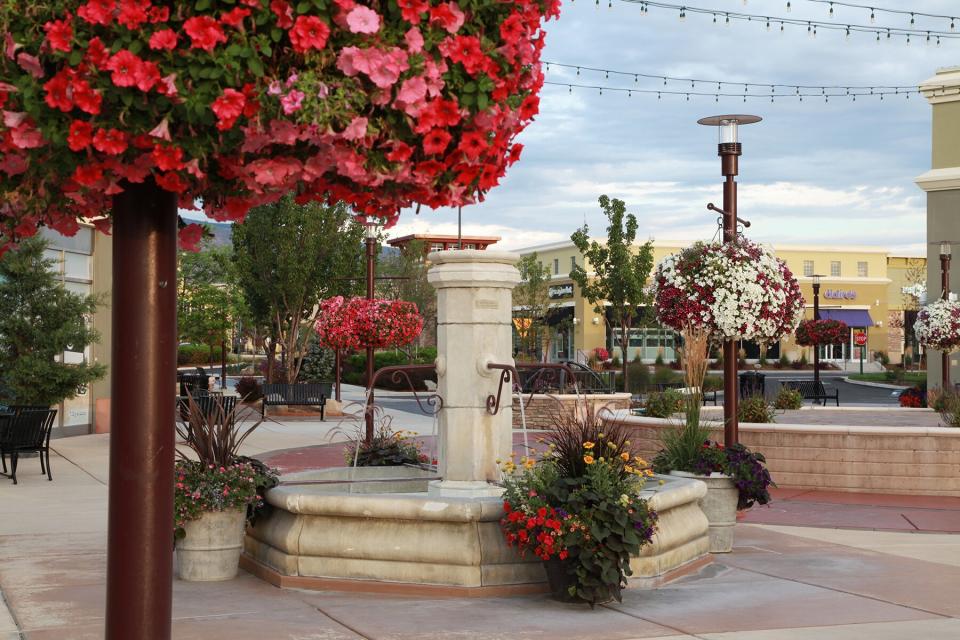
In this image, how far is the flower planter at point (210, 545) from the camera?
321 inches

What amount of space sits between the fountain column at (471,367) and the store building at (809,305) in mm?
56826

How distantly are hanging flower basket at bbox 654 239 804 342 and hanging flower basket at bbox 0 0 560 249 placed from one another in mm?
8763

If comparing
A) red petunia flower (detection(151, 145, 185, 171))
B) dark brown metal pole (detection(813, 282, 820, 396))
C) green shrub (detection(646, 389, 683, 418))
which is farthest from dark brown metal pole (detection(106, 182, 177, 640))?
dark brown metal pole (detection(813, 282, 820, 396))

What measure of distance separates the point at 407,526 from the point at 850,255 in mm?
70607

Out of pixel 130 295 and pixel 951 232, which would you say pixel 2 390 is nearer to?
pixel 130 295

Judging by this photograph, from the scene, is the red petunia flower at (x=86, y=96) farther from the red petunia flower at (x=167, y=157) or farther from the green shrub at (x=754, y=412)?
the green shrub at (x=754, y=412)

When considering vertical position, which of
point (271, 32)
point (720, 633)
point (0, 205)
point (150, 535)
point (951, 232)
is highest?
point (951, 232)

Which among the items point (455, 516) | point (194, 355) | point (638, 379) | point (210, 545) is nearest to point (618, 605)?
point (455, 516)

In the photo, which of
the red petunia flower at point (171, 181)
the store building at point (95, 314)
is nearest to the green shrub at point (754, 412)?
the store building at point (95, 314)

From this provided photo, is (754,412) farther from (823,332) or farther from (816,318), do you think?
(816,318)

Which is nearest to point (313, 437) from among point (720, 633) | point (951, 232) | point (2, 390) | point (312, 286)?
point (2, 390)

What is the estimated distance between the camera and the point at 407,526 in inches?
309

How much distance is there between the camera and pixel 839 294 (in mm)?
72125

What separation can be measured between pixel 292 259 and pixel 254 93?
27156 millimetres
